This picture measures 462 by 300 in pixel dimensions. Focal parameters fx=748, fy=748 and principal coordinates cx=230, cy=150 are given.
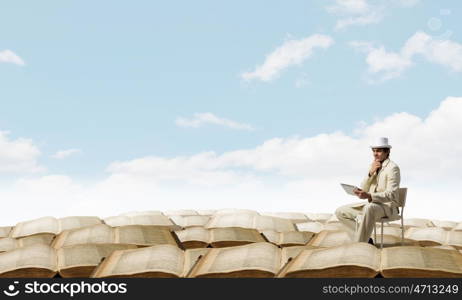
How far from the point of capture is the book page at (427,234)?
91.0 ft

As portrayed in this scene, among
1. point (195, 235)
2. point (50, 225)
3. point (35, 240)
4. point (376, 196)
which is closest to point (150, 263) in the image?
point (376, 196)

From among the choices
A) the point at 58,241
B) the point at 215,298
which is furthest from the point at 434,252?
the point at 58,241

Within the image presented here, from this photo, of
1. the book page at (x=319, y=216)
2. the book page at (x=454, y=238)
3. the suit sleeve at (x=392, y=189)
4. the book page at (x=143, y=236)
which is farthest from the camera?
the book page at (x=319, y=216)

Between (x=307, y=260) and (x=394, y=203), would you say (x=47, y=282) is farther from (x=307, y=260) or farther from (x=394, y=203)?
(x=394, y=203)

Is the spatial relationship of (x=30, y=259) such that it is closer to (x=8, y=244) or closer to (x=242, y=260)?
(x=242, y=260)

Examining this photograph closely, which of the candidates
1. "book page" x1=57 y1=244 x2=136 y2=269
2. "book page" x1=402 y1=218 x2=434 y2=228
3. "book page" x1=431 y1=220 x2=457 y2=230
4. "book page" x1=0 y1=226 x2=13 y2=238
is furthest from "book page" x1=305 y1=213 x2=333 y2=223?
"book page" x1=57 y1=244 x2=136 y2=269

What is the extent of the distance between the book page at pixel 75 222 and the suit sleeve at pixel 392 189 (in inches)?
886

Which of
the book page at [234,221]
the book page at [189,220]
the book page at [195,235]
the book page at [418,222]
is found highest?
the book page at [418,222]

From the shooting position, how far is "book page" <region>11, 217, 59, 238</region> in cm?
3362

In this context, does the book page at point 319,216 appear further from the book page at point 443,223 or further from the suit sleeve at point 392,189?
the suit sleeve at point 392,189

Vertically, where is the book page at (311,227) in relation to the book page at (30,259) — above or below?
above

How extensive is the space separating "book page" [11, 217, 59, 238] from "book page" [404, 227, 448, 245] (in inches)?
616

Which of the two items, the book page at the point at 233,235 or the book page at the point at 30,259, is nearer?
the book page at the point at 30,259

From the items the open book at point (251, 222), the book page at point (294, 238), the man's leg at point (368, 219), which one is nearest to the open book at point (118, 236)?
the book page at point (294, 238)
